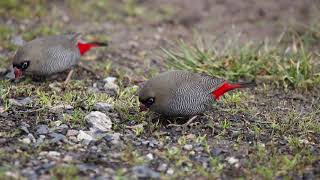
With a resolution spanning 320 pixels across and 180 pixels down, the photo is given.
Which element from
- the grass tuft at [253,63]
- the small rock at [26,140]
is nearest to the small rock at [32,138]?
the small rock at [26,140]

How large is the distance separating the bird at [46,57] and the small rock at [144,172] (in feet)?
7.78

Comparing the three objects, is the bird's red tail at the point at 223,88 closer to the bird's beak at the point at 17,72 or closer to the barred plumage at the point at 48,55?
the barred plumage at the point at 48,55

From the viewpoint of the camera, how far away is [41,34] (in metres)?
8.15

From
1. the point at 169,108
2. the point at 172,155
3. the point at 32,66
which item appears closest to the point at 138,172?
the point at 172,155

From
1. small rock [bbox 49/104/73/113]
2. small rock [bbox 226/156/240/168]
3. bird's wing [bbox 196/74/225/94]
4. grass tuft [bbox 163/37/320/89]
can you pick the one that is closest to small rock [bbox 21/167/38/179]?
small rock [bbox 49/104/73/113]

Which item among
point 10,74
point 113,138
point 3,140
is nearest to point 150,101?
point 113,138

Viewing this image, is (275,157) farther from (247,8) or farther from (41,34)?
(247,8)

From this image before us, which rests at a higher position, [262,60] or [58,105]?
[262,60]

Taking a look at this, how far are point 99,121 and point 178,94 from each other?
764mm

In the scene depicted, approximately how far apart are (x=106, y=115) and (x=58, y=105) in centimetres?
55

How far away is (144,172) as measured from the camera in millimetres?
4414

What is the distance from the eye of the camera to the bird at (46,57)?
248 inches

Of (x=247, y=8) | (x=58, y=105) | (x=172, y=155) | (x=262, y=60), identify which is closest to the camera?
(x=172, y=155)

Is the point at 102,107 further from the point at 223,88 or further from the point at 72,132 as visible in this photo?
the point at 223,88
